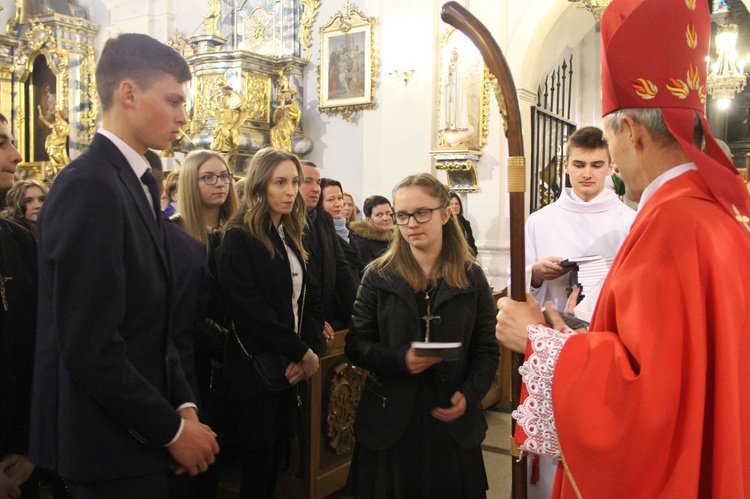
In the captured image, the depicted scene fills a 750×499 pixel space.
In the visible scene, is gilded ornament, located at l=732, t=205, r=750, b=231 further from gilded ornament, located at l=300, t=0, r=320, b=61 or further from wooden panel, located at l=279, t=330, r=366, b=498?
gilded ornament, located at l=300, t=0, r=320, b=61

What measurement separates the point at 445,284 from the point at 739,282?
3.92 ft

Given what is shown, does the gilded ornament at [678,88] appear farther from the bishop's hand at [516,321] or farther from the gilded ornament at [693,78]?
the bishop's hand at [516,321]

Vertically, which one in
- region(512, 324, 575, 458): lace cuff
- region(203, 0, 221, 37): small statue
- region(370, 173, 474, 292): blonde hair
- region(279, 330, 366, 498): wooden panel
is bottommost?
region(279, 330, 366, 498): wooden panel

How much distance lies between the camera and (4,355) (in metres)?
2.16

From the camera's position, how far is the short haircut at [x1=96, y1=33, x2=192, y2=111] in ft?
5.68

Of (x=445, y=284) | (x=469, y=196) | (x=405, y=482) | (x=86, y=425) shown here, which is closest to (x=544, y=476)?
(x=405, y=482)

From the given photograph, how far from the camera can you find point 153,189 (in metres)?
1.79

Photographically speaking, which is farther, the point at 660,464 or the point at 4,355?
the point at 4,355

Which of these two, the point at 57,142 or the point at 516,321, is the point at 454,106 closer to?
the point at 516,321

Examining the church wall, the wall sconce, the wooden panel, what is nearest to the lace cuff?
the wooden panel

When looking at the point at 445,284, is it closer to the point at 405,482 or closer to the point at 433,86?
the point at 405,482

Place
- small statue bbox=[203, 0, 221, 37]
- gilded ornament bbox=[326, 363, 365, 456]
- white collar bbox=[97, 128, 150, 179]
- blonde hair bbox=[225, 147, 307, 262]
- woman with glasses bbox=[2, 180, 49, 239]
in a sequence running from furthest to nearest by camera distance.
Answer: small statue bbox=[203, 0, 221, 37]
woman with glasses bbox=[2, 180, 49, 239]
gilded ornament bbox=[326, 363, 365, 456]
blonde hair bbox=[225, 147, 307, 262]
white collar bbox=[97, 128, 150, 179]

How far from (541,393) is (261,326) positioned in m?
1.42

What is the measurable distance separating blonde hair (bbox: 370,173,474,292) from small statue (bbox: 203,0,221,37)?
363 inches
